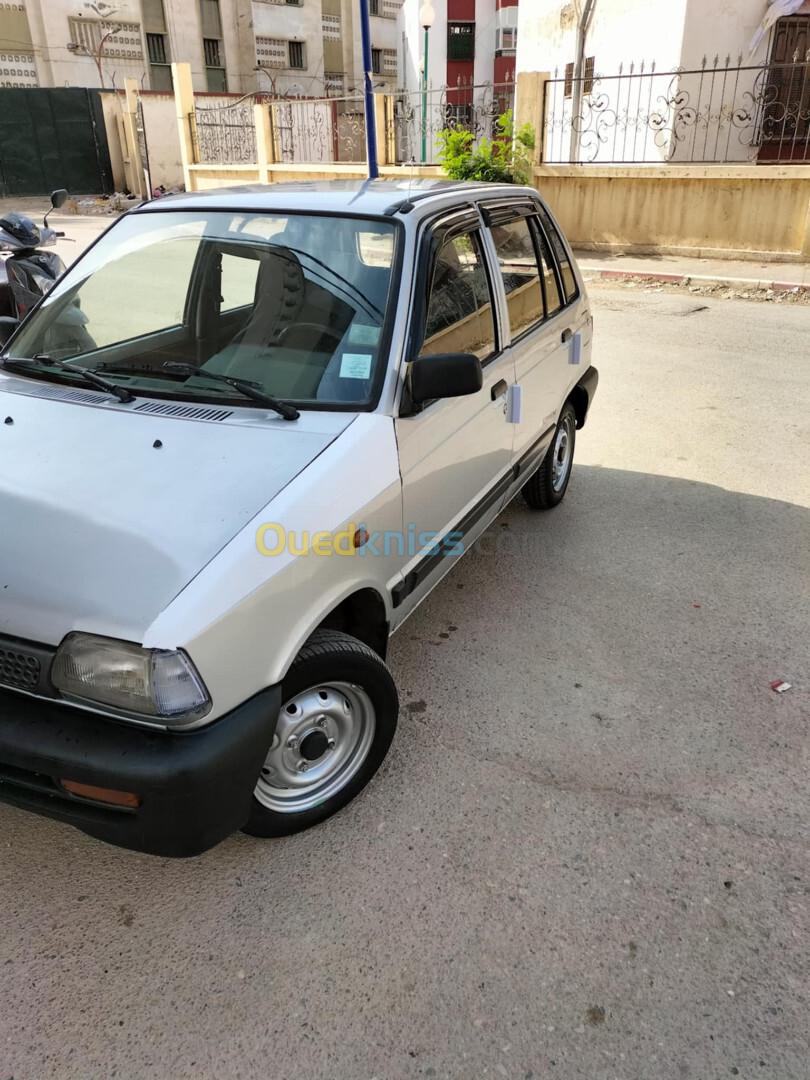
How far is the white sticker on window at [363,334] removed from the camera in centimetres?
278

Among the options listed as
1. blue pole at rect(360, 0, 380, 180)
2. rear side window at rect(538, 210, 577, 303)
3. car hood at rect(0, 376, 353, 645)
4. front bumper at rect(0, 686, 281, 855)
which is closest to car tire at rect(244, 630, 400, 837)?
front bumper at rect(0, 686, 281, 855)

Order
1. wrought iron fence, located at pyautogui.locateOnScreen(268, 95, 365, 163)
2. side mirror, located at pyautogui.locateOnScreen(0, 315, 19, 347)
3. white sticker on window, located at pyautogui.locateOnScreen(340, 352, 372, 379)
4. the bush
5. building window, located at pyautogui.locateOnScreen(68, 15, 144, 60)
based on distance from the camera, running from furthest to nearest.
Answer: building window, located at pyautogui.locateOnScreen(68, 15, 144, 60) → wrought iron fence, located at pyautogui.locateOnScreen(268, 95, 365, 163) → the bush → side mirror, located at pyautogui.locateOnScreen(0, 315, 19, 347) → white sticker on window, located at pyautogui.locateOnScreen(340, 352, 372, 379)

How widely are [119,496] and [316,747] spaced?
0.96m

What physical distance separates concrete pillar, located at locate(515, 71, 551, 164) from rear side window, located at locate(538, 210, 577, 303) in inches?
390

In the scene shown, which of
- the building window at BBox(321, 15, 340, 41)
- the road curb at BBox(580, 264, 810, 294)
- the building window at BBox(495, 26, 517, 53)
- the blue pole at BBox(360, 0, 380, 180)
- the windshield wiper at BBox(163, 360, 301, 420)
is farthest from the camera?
the building window at BBox(321, 15, 340, 41)

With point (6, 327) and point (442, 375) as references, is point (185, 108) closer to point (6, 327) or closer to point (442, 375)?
point (6, 327)

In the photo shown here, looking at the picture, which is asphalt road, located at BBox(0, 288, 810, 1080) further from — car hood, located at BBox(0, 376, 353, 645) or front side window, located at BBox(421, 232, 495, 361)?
front side window, located at BBox(421, 232, 495, 361)

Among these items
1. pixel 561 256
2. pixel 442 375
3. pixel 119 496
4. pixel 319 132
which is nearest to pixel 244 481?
pixel 119 496

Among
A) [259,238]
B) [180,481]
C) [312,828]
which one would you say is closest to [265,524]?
[180,481]

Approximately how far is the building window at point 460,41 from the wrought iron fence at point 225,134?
17.2 metres

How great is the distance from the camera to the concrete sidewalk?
11.1 m

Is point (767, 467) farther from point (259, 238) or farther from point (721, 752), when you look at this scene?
point (259, 238)

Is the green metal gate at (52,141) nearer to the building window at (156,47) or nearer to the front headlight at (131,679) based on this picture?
the building window at (156,47)

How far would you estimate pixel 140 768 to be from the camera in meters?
1.93
